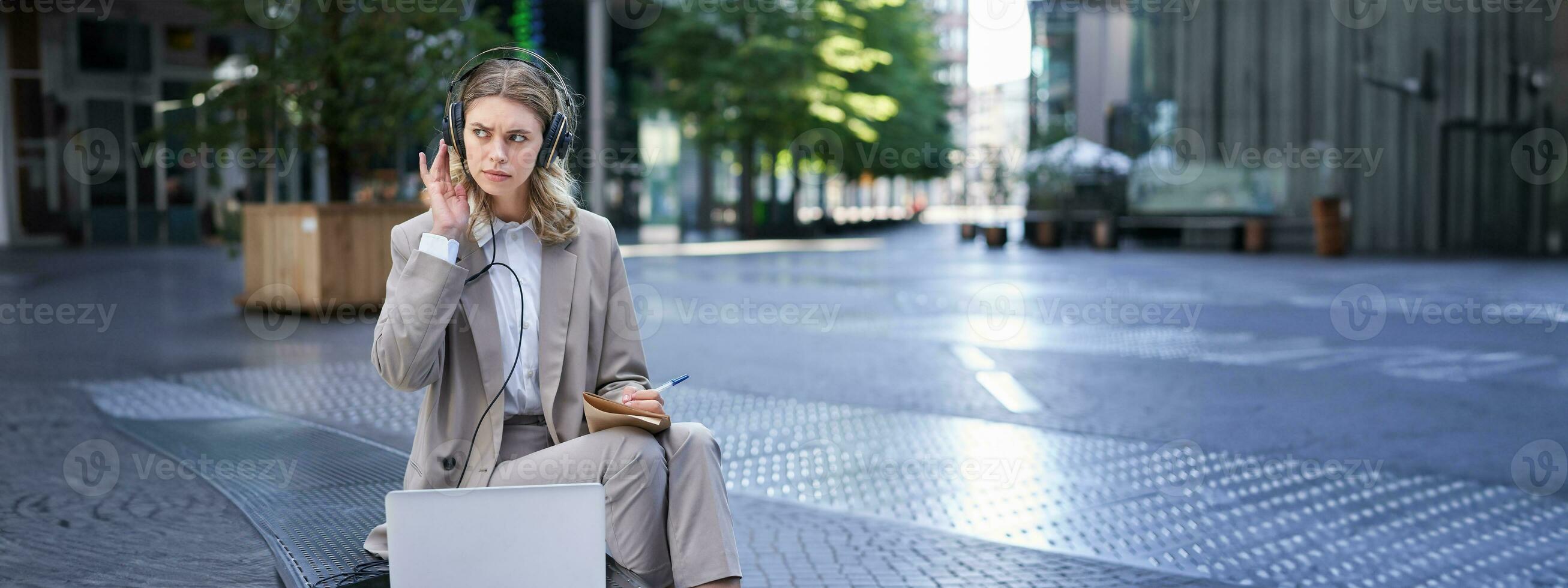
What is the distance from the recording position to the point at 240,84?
11109 millimetres

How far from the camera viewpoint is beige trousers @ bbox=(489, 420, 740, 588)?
2.61 meters

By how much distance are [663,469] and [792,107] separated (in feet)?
86.6

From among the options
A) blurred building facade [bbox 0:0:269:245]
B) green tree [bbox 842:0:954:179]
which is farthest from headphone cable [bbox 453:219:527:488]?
green tree [bbox 842:0:954:179]

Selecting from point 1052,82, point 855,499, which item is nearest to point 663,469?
point 855,499

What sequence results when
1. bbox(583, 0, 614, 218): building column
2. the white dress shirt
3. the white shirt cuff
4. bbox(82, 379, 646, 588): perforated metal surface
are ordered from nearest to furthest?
the white shirt cuff → the white dress shirt → bbox(82, 379, 646, 588): perforated metal surface → bbox(583, 0, 614, 218): building column

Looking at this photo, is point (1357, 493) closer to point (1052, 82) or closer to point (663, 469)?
point (663, 469)
